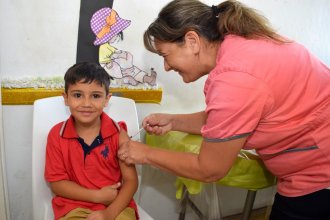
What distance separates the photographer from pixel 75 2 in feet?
4.43

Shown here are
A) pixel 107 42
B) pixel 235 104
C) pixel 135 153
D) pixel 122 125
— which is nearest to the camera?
pixel 235 104

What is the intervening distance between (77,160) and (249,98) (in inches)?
28.3

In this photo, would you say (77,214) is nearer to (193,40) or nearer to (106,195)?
(106,195)

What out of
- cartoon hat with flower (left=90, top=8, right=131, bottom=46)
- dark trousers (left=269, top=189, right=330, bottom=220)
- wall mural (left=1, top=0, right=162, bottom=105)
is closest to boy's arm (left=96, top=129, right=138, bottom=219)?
wall mural (left=1, top=0, right=162, bottom=105)

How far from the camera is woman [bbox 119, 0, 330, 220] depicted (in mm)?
866

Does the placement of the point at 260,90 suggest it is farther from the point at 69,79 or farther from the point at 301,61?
the point at 69,79

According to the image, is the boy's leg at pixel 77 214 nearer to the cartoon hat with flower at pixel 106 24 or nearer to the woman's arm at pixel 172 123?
the woman's arm at pixel 172 123

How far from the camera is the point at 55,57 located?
1.39 m

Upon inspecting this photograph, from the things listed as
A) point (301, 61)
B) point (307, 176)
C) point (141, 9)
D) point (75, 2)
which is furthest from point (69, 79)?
point (307, 176)

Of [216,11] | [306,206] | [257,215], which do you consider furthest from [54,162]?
[257,215]

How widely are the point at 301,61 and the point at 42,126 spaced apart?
995mm

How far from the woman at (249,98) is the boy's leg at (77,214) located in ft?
0.90

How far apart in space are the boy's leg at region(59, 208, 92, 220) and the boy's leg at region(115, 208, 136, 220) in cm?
12

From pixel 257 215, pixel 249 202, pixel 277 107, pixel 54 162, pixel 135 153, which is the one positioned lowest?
pixel 257 215
